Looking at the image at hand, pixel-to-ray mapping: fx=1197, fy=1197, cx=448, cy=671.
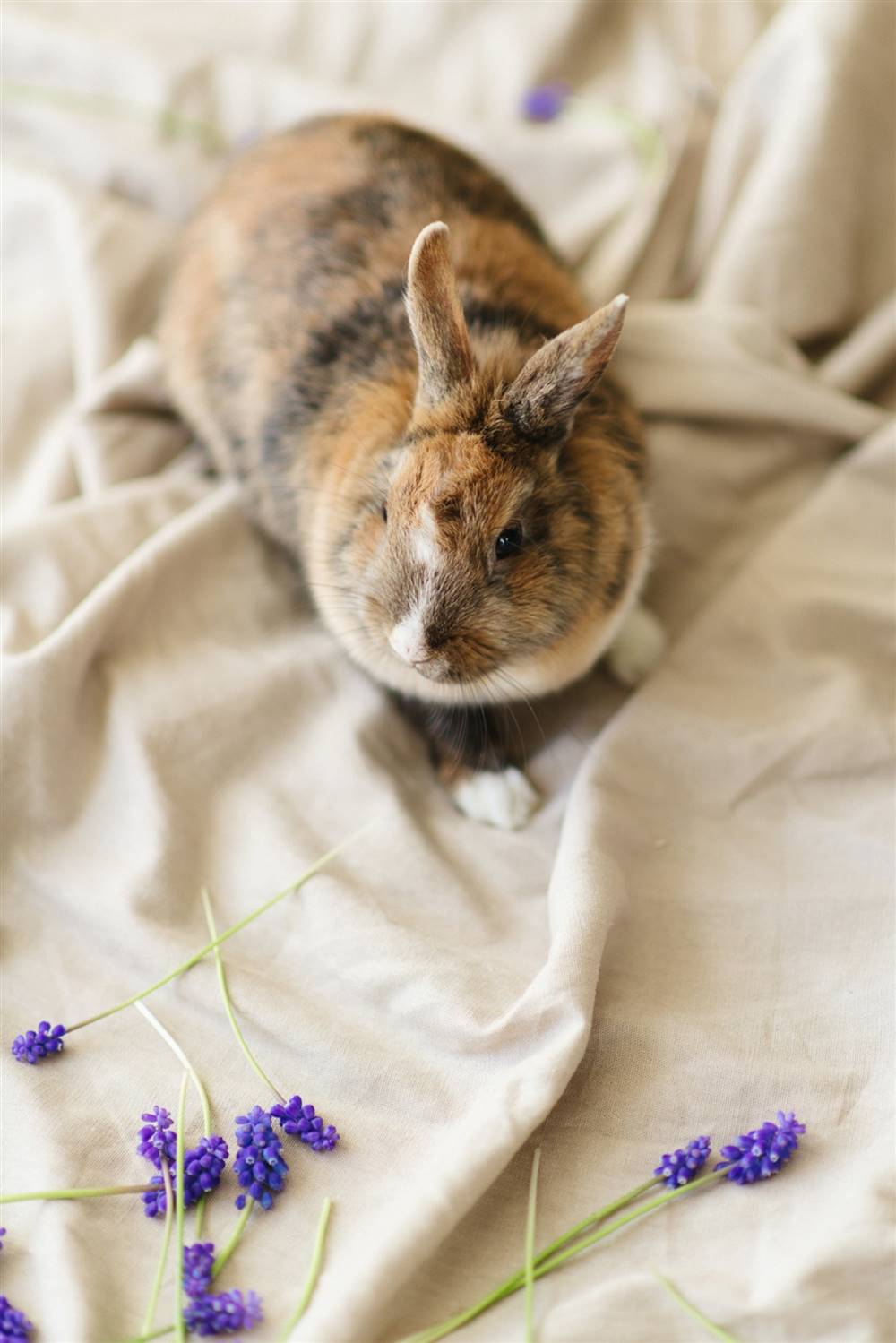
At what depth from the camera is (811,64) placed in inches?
101

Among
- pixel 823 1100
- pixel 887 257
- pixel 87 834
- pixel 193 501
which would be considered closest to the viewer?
pixel 823 1100

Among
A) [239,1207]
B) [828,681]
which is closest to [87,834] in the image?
[239,1207]

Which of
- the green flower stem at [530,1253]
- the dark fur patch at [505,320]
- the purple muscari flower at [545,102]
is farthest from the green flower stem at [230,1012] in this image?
the purple muscari flower at [545,102]

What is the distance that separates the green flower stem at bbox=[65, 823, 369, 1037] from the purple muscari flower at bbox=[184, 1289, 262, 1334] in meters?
0.45

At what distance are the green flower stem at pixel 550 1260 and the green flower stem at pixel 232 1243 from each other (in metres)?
0.24

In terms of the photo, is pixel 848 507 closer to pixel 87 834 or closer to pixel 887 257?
pixel 887 257

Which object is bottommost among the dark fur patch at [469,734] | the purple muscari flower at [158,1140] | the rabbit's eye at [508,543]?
the purple muscari flower at [158,1140]

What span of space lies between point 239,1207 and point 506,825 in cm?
75

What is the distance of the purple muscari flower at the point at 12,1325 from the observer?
1.36 meters

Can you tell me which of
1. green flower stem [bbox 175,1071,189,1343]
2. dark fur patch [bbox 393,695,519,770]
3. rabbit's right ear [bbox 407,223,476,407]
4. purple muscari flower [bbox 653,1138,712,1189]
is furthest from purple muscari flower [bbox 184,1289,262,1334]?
rabbit's right ear [bbox 407,223,476,407]

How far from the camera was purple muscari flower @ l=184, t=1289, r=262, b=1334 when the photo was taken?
1.38 metres

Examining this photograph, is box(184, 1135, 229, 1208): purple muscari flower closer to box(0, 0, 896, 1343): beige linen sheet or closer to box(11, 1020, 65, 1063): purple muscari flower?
box(0, 0, 896, 1343): beige linen sheet

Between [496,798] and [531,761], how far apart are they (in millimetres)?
157

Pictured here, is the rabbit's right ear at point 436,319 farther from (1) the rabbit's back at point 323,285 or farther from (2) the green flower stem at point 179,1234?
(2) the green flower stem at point 179,1234
